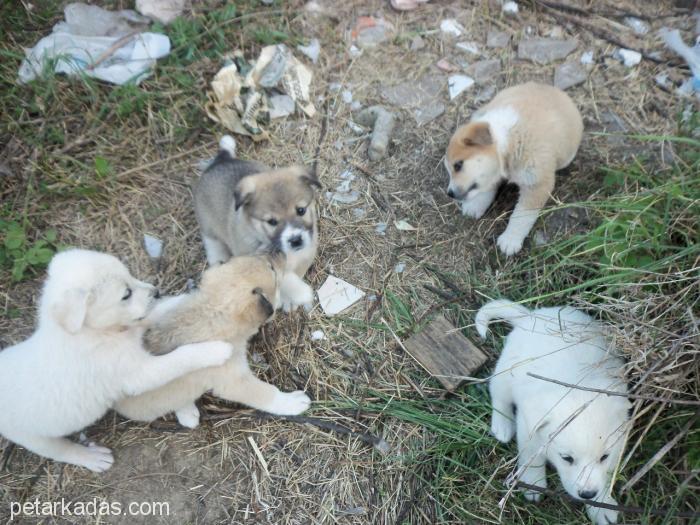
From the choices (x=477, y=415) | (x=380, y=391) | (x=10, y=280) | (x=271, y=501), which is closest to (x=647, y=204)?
(x=477, y=415)

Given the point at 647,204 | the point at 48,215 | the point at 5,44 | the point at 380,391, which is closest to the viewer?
the point at 647,204

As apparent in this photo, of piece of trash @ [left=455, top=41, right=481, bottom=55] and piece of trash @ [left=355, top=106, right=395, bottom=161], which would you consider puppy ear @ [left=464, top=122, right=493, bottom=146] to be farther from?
piece of trash @ [left=455, top=41, right=481, bottom=55]

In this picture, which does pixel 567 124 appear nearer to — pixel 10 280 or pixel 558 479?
pixel 558 479

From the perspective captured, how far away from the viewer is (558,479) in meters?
2.98

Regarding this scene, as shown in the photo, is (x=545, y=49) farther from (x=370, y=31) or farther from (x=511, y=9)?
(x=370, y=31)

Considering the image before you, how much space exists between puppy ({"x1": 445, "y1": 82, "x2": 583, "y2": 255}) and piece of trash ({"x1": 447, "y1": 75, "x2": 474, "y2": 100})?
29.4 inches

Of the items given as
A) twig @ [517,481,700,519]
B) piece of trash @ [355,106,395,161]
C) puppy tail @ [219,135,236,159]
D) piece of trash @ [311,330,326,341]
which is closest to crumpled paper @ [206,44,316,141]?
puppy tail @ [219,135,236,159]

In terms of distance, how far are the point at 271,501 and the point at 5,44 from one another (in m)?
4.46

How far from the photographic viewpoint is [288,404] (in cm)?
338

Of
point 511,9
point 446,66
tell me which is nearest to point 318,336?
point 446,66

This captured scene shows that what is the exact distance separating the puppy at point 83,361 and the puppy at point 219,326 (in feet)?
0.38

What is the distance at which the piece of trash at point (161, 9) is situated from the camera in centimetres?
477

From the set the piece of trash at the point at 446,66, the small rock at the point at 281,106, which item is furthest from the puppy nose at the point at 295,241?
the piece of trash at the point at 446,66

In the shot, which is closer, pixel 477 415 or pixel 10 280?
Answer: pixel 477 415
